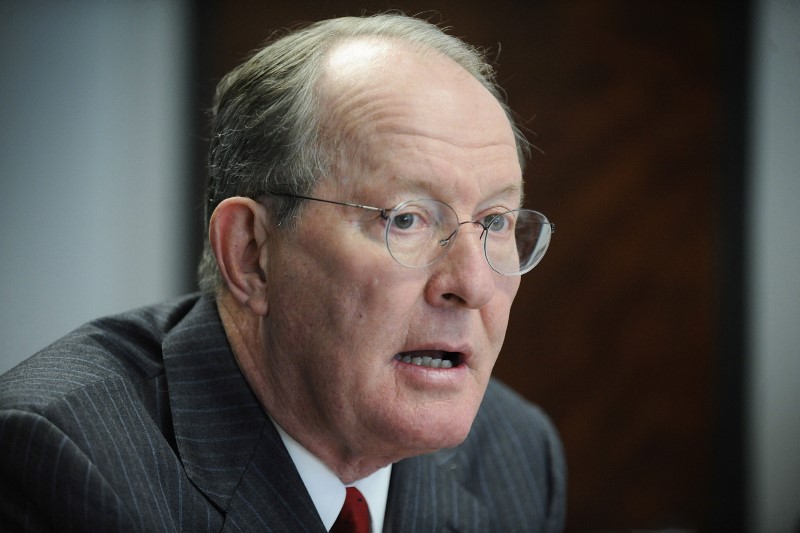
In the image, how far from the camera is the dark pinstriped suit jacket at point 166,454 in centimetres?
124

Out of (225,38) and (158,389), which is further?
(225,38)

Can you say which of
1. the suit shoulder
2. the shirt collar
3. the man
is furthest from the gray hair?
the shirt collar

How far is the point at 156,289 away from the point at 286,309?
5.84ft

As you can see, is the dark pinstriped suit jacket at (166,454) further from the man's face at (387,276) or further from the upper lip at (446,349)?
the upper lip at (446,349)

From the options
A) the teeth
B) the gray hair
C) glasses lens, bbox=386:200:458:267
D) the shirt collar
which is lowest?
the shirt collar

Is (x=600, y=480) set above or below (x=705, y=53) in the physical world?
below

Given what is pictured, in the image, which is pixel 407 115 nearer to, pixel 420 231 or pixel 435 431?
pixel 420 231

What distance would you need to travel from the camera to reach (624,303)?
3.48 m

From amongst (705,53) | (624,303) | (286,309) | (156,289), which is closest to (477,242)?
(286,309)

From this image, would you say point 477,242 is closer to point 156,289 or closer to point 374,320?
point 374,320

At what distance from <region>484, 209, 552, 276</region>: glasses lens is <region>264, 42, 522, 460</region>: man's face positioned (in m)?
0.04

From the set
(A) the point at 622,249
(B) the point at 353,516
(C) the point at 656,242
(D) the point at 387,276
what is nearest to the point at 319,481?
(B) the point at 353,516

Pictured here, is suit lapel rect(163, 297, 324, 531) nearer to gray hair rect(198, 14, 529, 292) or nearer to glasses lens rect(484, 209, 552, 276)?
gray hair rect(198, 14, 529, 292)

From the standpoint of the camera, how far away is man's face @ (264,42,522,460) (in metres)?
1.42
